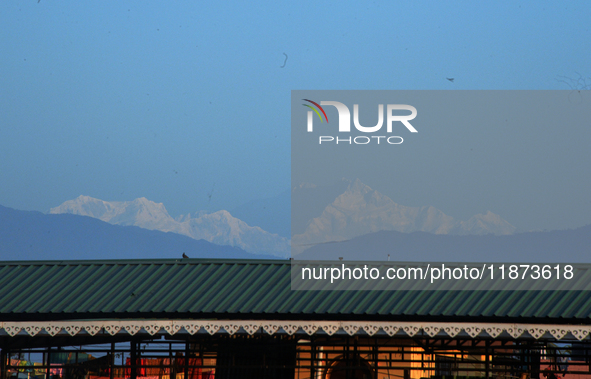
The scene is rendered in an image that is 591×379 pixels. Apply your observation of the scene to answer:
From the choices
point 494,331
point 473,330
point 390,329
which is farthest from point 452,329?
point 390,329

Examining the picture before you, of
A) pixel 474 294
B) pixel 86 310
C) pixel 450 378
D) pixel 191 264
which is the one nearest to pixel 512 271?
pixel 474 294

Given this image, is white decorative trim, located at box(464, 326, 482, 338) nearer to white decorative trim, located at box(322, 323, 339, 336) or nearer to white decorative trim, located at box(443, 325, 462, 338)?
white decorative trim, located at box(443, 325, 462, 338)

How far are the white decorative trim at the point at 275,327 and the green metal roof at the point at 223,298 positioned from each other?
1.58 feet

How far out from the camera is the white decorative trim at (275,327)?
12297 millimetres

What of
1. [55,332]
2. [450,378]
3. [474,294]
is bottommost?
[450,378]

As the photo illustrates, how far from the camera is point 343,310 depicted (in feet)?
43.7

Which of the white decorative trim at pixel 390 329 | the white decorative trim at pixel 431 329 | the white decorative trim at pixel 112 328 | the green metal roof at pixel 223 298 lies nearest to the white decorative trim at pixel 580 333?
the green metal roof at pixel 223 298

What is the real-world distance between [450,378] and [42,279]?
32.0 feet

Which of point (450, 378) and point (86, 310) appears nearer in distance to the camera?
point (86, 310)

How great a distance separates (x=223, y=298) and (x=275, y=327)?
1777mm

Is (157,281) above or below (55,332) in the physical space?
above

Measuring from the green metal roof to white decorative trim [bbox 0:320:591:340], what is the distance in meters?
0.48

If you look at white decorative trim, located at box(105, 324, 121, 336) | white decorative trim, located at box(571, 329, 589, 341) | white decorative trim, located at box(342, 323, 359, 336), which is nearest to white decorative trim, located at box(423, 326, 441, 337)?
white decorative trim, located at box(342, 323, 359, 336)

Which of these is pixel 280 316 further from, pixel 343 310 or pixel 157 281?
pixel 157 281
